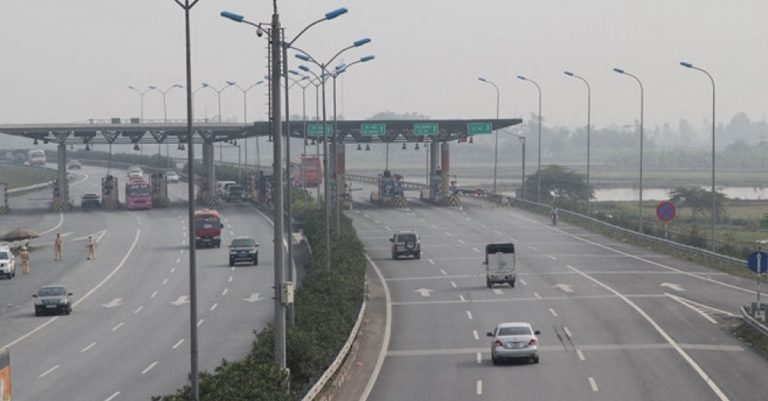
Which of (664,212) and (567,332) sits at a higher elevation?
(664,212)

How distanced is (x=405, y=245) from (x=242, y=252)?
886 centimetres

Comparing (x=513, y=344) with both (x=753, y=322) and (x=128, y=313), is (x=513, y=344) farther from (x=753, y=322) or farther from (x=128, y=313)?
(x=128, y=313)

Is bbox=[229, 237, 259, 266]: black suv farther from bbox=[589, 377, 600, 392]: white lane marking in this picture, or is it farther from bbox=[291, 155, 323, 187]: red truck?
bbox=[291, 155, 323, 187]: red truck

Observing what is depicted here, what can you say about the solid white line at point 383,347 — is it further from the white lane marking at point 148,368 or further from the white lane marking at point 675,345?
the white lane marking at point 675,345

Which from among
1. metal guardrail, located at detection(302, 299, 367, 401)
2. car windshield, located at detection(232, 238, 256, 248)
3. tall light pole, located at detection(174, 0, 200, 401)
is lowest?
car windshield, located at detection(232, 238, 256, 248)

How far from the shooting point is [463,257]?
79.7m

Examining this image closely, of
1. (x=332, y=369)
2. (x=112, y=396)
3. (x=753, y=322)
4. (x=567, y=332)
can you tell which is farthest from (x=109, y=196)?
(x=332, y=369)

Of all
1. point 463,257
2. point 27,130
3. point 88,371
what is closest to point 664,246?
point 463,257

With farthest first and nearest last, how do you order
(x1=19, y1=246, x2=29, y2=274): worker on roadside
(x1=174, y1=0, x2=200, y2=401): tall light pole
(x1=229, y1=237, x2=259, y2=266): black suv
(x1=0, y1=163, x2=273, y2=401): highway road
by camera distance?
(x1=229, y1=237, x2=259, y2=266): black suv, (x1=19, y1=246, x2=29, y2=274): worker on roadside, (x1=0, y1=163, x2=273, y2=401): highway road, (x1=174, y1=0, x2=200, y2=401): tall light pole

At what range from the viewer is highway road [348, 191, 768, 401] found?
125 ft

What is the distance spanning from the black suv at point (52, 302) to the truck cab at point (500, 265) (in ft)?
59.6

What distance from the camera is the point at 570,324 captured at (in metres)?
51.5

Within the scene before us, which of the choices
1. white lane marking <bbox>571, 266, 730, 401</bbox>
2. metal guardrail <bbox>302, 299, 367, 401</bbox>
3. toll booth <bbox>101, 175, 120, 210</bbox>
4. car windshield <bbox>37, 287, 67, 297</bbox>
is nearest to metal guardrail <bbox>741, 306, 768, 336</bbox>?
white lane marking <bbox>571, 266, 730, 401</bbox>

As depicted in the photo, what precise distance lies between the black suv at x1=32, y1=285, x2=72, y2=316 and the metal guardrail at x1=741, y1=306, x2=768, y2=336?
27.6 metres
